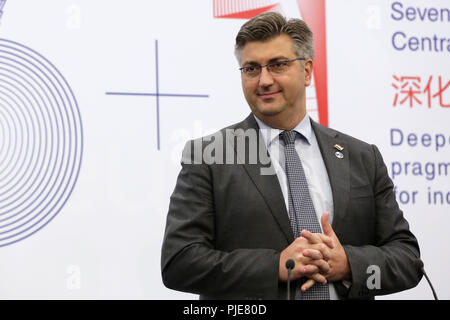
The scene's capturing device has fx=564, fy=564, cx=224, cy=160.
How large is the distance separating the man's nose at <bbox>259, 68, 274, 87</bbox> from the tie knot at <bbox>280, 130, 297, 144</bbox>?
0.22 metres

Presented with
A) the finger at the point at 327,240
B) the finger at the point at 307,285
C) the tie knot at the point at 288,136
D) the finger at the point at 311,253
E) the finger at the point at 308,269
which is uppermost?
the tie knot at the point at 288,136

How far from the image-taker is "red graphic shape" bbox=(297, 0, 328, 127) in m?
3.59

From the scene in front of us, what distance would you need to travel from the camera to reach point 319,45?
3.62 meters

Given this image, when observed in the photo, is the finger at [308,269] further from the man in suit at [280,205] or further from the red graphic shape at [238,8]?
the red graphic shape at [238,8]

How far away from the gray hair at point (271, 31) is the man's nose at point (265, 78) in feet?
0.45

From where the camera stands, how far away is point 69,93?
3.25 meters

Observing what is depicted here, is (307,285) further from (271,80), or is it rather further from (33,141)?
(33,141)

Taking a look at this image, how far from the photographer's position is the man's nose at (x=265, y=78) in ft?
7.57

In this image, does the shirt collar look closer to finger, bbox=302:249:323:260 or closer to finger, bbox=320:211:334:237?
finger, bbox=320:211:334:237

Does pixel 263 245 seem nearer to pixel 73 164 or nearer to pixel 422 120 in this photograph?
pixel 73 164

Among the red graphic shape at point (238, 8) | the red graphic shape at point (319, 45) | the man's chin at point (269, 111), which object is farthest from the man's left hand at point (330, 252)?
the red graphic shape at point (238, 8)

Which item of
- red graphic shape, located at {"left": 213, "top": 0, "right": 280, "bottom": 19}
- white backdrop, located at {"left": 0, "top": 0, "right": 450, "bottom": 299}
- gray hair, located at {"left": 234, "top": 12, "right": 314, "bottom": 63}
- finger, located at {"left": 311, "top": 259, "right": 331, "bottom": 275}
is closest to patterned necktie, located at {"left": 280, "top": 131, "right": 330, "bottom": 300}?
finger, located at {"left": 311, "top": 259, "right": 331, "bottom": 275}

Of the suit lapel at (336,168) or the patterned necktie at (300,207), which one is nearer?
the patterned necktie at (300,207)
